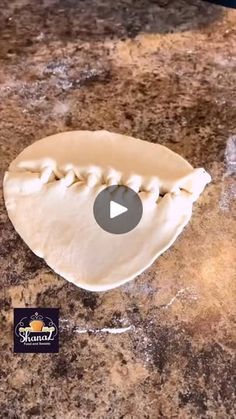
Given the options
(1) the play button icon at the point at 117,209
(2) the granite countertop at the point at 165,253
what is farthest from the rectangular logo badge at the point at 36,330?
(1) the play button icon at the point at 117,209

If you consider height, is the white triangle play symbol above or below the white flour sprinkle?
above

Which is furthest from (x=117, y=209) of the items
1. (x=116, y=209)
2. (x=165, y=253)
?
(x=165, y=253)

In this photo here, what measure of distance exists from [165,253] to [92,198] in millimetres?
155

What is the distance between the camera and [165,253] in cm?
111

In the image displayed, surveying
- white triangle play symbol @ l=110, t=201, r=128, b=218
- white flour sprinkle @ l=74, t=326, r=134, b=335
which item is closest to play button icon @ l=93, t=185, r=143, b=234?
white triangle play symbol @ l=110, t=201, r=128, b=218

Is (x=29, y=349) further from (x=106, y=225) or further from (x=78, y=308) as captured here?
(x=106, y=225)

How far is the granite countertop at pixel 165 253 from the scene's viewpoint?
1024 millimetres

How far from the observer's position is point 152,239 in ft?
3.61

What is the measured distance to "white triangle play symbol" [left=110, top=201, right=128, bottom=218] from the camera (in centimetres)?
111

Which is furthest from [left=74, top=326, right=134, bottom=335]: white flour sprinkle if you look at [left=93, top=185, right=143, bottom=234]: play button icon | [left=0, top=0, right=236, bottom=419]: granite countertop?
[left=93, top=185, right=143, bottom=234]: play button icon

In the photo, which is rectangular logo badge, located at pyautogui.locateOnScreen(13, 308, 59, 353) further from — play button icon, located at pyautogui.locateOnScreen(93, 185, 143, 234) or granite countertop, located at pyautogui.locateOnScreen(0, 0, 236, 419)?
play button icon, located at pyautogui.locateOnScreen(93, 185, 143, 234)

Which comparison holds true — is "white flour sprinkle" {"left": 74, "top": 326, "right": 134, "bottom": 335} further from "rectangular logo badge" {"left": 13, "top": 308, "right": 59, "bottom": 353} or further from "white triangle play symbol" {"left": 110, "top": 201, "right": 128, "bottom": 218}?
"white triangle play symbol" {"left": 110, "top": 201, "right": 128, "bottom": 218}

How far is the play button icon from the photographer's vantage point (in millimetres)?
1105

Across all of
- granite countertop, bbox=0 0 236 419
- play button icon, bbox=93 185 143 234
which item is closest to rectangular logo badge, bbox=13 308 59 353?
granite countertop, bbox=0 0 236 419
